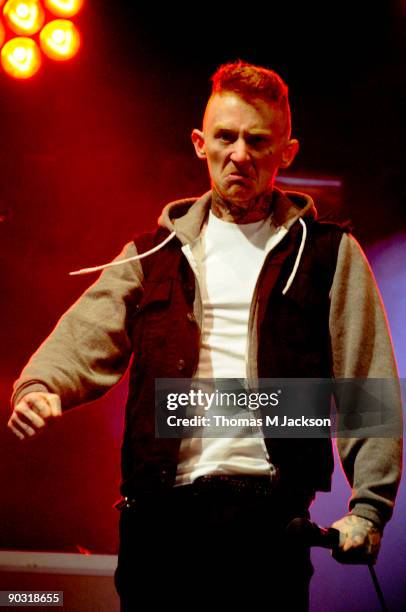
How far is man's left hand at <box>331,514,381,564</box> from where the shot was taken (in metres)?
1.31

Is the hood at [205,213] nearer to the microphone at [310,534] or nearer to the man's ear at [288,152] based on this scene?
the man's ear at [288,152]

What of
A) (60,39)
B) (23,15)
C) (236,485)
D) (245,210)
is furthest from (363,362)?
(23,15)

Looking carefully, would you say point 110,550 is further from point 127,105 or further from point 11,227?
point 127,105

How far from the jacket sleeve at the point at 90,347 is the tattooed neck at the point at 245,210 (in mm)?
253

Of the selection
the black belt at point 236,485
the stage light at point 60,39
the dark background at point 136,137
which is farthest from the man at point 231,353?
the stage light at point 60,39

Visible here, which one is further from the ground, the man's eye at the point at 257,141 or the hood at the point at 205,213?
the man's eye at the point at 257,141

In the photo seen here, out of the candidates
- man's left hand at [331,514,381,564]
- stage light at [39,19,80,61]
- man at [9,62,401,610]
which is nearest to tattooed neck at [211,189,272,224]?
man at [9,62,401,610]

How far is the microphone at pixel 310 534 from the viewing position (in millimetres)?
1272

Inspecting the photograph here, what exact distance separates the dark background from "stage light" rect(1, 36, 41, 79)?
0.04 m

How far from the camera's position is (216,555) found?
139 centimetres

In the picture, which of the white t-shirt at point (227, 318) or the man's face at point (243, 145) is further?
the man's face at point (243, 145)

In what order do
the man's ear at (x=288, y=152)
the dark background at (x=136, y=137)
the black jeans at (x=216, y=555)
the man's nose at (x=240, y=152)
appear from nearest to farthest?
the black jeans at (x=216, y=555) < the man's nose at (x=240, y=152) < the man's ear at (x=288, y=152) < the dark background at (x=136, y=137)

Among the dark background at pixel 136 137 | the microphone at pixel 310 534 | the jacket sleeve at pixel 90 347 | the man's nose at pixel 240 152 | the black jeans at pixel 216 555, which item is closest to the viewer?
the microphone at pixel 310 534

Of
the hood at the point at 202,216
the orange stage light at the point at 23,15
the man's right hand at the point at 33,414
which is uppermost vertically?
the orange stage light at the point at 23,15
